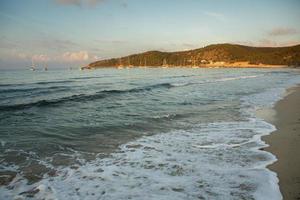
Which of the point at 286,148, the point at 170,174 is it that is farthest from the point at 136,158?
the point at 286,148

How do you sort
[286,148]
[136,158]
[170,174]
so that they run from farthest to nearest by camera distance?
1. [286,148]
2. [136,158]
3. [170,174]

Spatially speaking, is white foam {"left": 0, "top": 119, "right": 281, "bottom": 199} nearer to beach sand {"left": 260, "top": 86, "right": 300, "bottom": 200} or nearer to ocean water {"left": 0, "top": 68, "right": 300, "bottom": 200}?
ocean water {"left": 0, "top": 68, "right": 300, "bottom": 200}

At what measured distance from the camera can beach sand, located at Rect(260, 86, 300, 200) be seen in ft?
19.0

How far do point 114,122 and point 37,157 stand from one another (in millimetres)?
5734

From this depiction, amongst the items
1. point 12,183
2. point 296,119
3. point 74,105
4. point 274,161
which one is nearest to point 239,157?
point 274,161

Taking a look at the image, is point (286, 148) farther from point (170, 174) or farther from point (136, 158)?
point (136, 158)

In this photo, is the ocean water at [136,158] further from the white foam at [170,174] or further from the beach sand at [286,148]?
the beach sand at [286,148]

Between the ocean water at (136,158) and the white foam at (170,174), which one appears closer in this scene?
the white foam at (170,174)

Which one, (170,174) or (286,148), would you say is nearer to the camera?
(170,174)

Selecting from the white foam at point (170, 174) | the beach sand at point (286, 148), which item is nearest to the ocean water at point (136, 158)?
the white foam at point (170, 174)

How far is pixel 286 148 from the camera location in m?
8.68

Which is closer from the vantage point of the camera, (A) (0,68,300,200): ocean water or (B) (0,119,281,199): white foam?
(B) (0,119,281,199): white foam

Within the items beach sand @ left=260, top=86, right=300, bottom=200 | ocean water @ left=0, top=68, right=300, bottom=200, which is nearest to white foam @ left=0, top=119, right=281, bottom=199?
ocean water @ left=0, top=68, right=300, bottom=200

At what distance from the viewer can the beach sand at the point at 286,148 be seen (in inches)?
228
